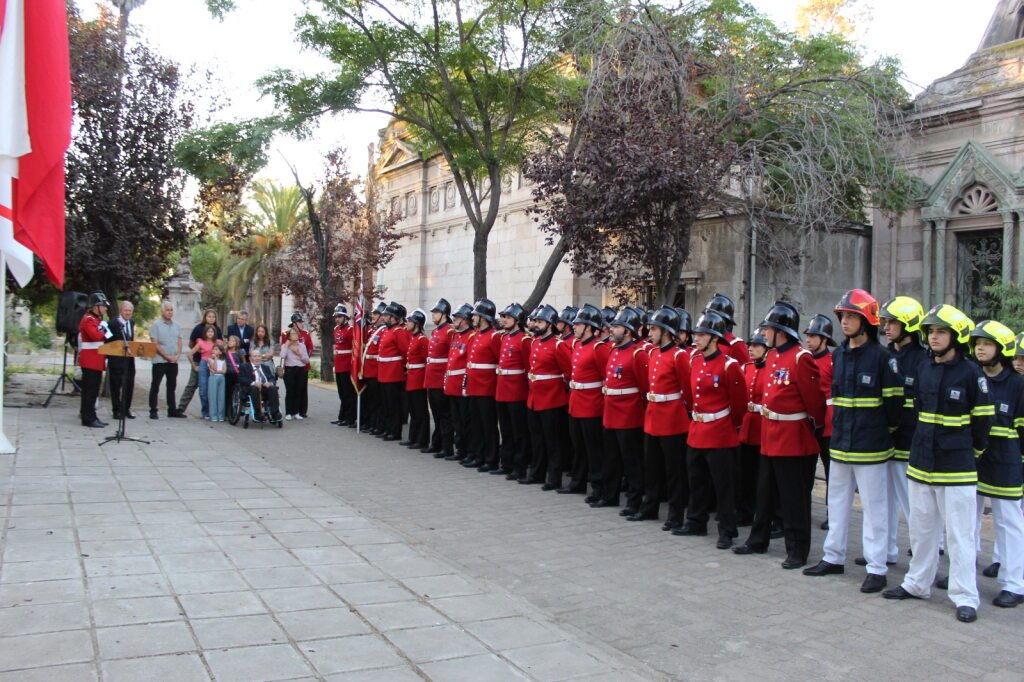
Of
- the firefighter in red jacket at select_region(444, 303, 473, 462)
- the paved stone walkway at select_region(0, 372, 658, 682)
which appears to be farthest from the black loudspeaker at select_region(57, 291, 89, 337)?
the firefighter in red jacket at select_region(444, 303, 473, 462)

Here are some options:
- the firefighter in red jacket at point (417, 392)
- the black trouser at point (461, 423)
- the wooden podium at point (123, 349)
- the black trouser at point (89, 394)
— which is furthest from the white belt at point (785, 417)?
the black trouser at point (89, 394)

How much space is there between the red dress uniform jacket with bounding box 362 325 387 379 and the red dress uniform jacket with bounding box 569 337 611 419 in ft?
16.4

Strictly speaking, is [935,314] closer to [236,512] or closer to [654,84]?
[236,512]

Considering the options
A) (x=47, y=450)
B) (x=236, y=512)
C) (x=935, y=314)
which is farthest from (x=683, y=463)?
(x=47, y=450)

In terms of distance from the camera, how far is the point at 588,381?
8578 mm

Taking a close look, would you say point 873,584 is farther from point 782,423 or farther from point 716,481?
point 716,481

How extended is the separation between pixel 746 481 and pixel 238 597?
487 centimetres

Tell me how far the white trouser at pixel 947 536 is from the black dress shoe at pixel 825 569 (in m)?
0.59

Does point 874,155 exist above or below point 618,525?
above

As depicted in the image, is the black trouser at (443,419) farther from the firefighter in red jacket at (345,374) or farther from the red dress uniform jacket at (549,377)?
the firefighter in red jacket at (345,374)

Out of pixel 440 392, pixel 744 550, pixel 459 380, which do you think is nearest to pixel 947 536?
pixel 744 550

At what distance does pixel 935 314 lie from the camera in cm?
534

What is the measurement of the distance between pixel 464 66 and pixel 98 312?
272 inches

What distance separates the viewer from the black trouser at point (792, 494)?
630cm
